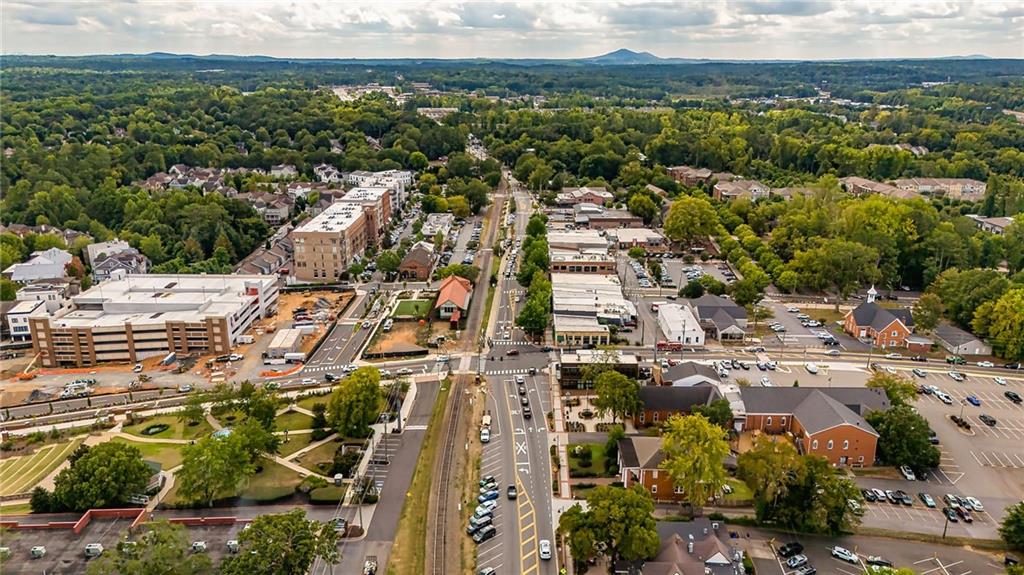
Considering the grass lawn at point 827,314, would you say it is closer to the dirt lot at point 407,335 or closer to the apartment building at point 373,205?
the dirt lot at point 407,335

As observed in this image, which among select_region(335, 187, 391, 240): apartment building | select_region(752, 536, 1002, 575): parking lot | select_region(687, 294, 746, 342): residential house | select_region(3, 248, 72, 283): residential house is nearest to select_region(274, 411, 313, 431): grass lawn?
select_region(752, 536, 1002, 575): parking lot

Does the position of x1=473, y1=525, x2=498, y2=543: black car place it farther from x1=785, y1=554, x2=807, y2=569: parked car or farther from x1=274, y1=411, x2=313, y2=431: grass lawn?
x1=274, y1=411, x2=313, y2=431: grass lawn

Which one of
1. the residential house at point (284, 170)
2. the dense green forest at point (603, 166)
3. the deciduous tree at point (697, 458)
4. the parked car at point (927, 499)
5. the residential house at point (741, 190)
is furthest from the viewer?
the residential house at point (284, 170)

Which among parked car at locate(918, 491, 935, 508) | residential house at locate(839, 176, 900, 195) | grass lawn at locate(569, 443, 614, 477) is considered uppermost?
residential house at locate(839, 176, 900, 195)

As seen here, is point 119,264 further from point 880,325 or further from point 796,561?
point 880,325

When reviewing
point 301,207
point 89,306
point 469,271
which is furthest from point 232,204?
point 469,271

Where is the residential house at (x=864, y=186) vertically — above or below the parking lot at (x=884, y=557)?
above

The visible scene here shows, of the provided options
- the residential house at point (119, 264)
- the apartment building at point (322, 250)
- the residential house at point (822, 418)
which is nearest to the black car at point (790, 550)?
the residential house at point (822, 418)

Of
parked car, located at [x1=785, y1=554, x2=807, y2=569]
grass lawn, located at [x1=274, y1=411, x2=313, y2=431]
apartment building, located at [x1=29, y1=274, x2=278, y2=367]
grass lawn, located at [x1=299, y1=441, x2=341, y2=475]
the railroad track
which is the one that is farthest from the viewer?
Answer: apartment building, located at [x1=29, y1=274, x2=278, y2=367]
